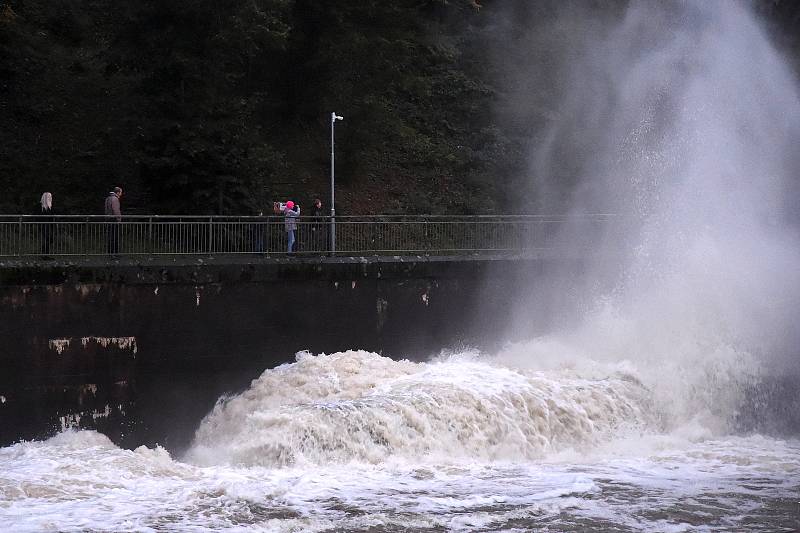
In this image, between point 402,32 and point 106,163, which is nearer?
point 106,163

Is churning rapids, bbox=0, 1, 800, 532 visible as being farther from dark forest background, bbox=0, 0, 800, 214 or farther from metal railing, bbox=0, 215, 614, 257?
dark forest background, bbox=0, 0, 800, 214

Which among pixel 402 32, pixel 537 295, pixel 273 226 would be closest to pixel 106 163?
Result: pixel 273 226

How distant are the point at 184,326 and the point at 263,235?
11.0 feet

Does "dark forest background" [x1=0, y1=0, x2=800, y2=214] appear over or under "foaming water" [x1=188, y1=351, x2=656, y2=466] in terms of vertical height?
over

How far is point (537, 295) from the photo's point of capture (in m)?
A: 25.6

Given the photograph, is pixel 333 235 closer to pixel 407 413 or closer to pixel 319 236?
pixel 319 236

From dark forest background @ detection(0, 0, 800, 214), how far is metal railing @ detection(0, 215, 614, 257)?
3.87 meters

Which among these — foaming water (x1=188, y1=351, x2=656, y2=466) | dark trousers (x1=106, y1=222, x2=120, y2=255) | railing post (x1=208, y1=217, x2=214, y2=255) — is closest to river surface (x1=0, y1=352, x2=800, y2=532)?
foaming water (x1=188, y1=351, x2=656, y2=466)

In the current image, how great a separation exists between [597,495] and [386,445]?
4132 millimetres

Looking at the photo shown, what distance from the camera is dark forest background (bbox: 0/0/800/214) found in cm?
2848

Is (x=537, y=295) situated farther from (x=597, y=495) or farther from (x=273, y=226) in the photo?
(x=597, y=495)

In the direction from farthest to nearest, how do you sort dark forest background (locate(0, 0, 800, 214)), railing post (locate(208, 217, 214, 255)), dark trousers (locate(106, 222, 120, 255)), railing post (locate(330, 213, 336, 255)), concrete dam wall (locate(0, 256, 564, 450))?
dark forest background (locate(0, 0, 800, 214)) → railing post (locate(330, 213, 336, 255)) → railing post (locate(208, 217, 214, 255)) → dark trousers (locate(106, 222, 120, 255)) → concrete dam wall (locate(0, 256, 564, 450))

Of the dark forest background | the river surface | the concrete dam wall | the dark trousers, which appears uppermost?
the dark forest background

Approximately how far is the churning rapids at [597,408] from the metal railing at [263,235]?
1.38m
